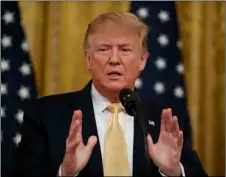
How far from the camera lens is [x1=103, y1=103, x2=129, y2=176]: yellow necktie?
1.31m

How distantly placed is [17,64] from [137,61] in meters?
0.68

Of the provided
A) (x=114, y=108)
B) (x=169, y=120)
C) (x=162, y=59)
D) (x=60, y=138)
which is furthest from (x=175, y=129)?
(x=162, y=59)

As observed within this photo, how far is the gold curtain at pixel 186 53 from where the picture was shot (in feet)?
6.48

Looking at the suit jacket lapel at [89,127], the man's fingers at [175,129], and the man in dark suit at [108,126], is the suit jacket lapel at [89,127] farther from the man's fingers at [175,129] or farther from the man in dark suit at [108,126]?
the man's fingers at [175,129]

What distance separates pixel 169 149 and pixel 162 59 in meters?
0.82

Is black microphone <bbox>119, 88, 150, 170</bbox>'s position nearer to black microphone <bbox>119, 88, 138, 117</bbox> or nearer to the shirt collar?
black microphone <bbox>119, 88, 138, 117</bbox>

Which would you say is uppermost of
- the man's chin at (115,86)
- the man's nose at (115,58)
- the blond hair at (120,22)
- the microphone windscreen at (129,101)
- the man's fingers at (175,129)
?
the blond hair at (120,22)

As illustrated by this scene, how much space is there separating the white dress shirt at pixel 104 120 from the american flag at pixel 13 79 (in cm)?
53

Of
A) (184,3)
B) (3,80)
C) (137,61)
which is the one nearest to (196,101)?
(184,3)

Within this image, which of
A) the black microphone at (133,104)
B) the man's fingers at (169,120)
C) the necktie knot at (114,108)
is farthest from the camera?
the necktie knot at (114,108)

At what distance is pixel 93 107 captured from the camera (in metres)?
1.52

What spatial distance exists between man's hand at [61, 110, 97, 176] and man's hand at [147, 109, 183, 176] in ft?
0.62

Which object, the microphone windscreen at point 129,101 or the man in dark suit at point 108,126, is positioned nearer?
the microphone windscreen at point 129,101

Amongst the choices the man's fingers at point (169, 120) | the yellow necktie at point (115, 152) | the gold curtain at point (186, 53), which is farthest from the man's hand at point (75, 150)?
the gold curtain at point (186, 53)
